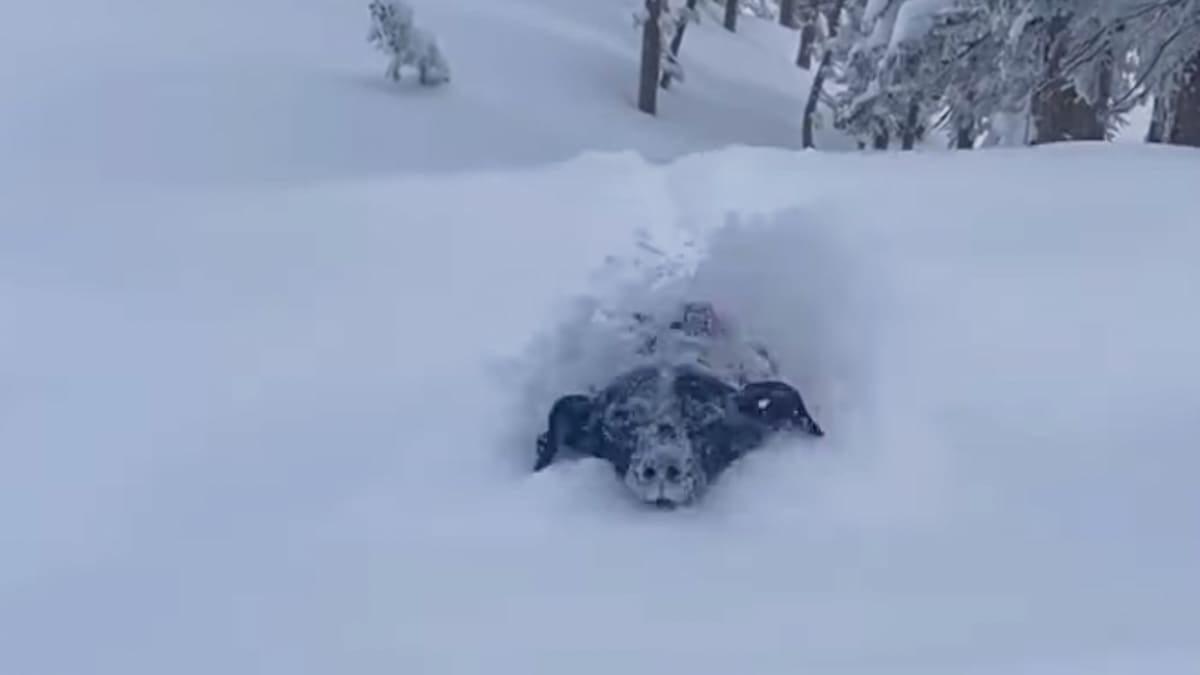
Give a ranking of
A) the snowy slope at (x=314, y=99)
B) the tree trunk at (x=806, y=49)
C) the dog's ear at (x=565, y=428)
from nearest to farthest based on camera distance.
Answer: the dog's ear at (x=565, y=428) → the snowy slope at (x=314, y=99) → the tree trunk at (x=806, y=49)

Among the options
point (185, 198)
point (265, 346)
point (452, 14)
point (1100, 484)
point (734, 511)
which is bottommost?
point (452, 14)

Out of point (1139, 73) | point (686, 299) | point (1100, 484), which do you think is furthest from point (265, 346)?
point (1139, 73)

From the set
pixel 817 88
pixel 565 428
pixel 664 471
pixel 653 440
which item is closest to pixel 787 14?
pixel 817 88

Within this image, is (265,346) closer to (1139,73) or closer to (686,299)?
(686,299)

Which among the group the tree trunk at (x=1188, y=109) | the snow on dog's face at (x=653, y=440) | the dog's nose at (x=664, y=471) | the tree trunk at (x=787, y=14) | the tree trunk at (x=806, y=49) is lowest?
the tree trunk at (x=787, y=14)

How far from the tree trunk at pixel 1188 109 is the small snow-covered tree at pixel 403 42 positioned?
854cm

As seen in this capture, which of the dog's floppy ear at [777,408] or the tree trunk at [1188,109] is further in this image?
the tree trunk at [1188,109]

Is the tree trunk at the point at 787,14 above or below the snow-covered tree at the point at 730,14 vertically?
below

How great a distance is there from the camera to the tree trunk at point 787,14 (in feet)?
108

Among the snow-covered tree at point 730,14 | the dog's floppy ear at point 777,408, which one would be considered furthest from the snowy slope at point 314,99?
the snow-covered tree at point 730,14

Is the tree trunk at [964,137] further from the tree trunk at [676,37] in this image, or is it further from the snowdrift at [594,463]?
the tree trunk at [676,37]

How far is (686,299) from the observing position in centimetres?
476

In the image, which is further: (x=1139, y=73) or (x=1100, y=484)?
(x=1139, y=73)

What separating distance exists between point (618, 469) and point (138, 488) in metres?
1.24
